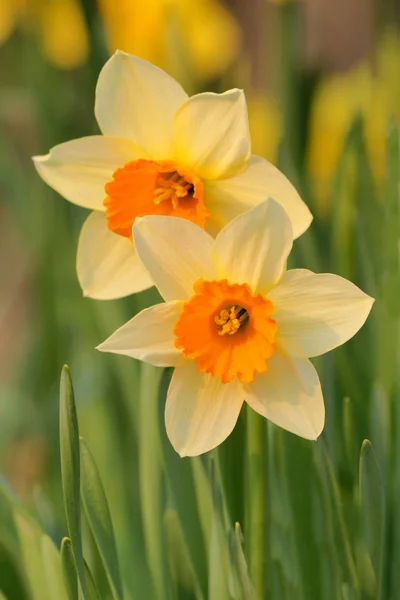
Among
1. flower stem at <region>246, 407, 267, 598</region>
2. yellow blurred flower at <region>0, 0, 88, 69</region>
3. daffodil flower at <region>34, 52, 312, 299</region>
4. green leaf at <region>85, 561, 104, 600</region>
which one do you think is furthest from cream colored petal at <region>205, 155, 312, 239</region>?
yellow blurred flower at <region>0, 0, 88, 69</region>

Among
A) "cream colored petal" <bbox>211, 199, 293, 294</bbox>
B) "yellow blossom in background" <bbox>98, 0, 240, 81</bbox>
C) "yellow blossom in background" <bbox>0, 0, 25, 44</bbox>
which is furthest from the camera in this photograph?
"yellow blossom in background" <bbox>0, 0, 25, 44</bbox>

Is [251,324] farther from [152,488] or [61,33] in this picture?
[61,33]

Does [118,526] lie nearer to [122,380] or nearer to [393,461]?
[122,380]

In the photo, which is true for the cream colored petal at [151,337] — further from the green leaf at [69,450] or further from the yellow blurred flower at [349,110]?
the yellow blurred flower at [349,110]

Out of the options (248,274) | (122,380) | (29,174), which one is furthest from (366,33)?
(248,274)

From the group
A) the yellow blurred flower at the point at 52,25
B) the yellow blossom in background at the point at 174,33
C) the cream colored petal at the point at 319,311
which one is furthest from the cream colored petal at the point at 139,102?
the yellow blurred flower at the point at 52,25

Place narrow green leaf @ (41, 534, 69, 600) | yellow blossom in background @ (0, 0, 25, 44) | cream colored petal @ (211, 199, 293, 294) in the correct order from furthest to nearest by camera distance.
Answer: yellow blossom in background @ (0, 0, 25, 44) → narrow green leaf @ (41, 534, 69, 600) → cream colored petal @ (211, 199, 293, 294)

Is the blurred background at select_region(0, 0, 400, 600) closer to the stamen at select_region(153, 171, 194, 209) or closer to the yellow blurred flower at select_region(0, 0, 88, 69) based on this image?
the yellow blurred flower at select_region(0, 0, 88, 69)
